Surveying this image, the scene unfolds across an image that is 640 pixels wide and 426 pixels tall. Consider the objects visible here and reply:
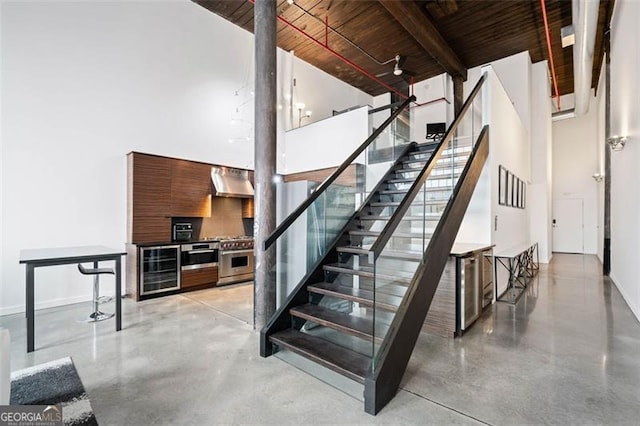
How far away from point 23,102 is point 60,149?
74 centimetres

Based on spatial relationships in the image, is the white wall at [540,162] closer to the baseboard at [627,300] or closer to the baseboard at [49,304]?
the baseboard at [627,300]

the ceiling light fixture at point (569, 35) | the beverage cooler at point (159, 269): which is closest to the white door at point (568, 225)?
the ceiling light fixture at point (569, 35)

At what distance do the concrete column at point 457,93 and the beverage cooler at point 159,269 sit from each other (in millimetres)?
8580

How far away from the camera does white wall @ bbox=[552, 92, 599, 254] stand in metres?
11.1

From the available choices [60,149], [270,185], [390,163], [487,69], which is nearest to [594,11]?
[487,69]

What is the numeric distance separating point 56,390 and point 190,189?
397 centimetres

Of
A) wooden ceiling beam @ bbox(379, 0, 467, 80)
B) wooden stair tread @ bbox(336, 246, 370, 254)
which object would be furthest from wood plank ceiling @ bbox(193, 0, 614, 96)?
wooden stair tread @ bbox(336, 246, 370, 254)

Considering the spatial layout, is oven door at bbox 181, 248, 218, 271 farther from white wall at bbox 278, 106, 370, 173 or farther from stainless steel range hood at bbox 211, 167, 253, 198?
white wall at bbox 278, 106, 370, 173

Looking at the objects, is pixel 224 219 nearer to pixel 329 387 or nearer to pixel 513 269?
pixel 329 387

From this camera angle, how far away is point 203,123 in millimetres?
6492

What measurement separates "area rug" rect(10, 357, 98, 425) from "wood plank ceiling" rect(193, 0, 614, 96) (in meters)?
6.94

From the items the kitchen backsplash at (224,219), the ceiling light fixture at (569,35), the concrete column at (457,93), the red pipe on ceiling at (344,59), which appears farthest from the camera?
the concrete column at (457,93)

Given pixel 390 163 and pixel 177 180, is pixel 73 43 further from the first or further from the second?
pixel 390 163

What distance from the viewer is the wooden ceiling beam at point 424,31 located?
6031 mm
